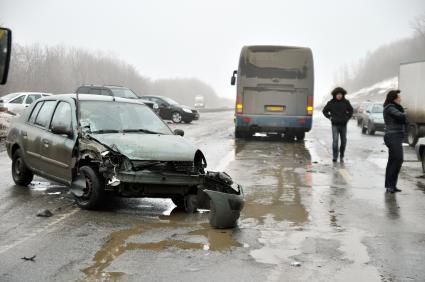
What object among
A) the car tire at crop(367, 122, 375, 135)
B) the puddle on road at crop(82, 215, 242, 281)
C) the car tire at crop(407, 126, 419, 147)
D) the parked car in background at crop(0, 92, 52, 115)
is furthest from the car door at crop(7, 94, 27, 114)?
the puddle on road at crop(82, 215, 242, 281)

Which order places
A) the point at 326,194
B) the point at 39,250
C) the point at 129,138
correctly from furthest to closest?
the point at 326,194 < the point at 129,138 < the point at 39,250

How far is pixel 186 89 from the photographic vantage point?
166 metres

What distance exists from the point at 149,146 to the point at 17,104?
21928 mm

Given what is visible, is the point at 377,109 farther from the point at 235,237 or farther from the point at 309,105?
the point at 235,237

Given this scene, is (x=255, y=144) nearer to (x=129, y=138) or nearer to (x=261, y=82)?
(x=261, y=82)

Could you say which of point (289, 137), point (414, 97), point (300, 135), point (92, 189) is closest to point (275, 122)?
point (300, 135)

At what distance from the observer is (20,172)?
396 inches

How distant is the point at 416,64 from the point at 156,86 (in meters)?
117

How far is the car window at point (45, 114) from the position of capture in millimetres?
9512

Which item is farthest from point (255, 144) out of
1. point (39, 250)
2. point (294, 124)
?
point (39, 250)

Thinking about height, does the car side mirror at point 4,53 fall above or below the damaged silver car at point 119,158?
above

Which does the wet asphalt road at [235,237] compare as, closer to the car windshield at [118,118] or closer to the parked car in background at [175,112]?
the car windshield at [118,118]

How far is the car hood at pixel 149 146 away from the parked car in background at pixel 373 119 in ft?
65.6

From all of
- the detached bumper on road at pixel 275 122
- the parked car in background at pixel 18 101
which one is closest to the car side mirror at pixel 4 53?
the detached bumper on road at pixel 275 122
